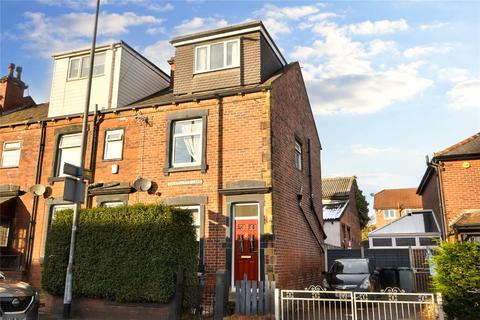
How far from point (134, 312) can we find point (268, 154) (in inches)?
251

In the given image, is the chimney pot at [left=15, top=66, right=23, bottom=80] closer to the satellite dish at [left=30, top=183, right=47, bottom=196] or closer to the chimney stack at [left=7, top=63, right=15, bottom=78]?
the chimney stack at [left=7, top=63, right=15, bottom=78]

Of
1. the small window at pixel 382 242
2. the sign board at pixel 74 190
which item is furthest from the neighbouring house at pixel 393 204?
the sign board at pixel 74 190

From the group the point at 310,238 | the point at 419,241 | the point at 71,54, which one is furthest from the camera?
the point at 419,241

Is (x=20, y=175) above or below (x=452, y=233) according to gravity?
above

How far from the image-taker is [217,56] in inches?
659

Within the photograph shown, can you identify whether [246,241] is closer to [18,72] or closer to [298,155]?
[298,155]

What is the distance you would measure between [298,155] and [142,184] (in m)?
6.77

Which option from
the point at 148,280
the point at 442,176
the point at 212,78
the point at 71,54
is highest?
the point at 71,54

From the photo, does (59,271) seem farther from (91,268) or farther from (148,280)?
(148,280)

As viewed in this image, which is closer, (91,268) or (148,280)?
(148,280)

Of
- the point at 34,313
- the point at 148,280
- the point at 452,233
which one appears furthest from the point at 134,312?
the point at 452,233

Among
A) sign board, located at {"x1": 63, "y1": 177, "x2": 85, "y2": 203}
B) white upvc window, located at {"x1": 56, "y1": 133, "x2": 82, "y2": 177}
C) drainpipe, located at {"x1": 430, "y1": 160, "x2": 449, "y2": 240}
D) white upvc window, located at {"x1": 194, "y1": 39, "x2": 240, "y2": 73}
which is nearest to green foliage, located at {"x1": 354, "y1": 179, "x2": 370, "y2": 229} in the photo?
drainpipe, located at {"x1": 430, "y1": 160, "x2": 449, "y2": 240}

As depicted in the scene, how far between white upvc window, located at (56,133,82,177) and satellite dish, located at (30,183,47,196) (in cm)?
79

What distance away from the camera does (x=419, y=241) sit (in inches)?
891
